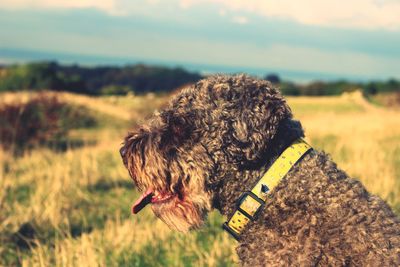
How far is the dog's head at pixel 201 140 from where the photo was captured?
11.8 ft

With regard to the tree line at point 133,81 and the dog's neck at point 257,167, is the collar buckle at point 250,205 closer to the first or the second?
the dog's neck at point 257,167

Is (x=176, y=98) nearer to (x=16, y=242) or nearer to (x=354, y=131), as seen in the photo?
(x=16, y=242)

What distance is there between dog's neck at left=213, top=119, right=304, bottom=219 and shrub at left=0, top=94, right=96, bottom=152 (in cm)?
1234

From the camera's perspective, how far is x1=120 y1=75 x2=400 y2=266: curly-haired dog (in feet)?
10.9

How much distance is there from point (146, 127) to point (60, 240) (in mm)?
3102

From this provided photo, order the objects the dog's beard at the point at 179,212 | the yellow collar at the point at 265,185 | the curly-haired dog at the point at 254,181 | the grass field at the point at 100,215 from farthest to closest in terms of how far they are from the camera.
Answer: the grass field at the point at 100,215 → the dog's beard at the point at 179,212 → the yellow collar at the point at 265,185 → the curly-haired dog at the point at 254,181

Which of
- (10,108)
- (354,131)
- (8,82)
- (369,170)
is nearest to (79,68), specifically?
(8,82)

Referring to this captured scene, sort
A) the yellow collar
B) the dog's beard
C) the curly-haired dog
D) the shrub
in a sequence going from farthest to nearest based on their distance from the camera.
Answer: the shrub
the dog's beard
the yellow collar
the curly-haired dog

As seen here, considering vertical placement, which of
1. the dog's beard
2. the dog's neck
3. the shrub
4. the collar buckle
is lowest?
the shrub

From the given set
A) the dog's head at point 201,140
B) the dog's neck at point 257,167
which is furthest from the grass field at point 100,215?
the dog's neck at point 257,167

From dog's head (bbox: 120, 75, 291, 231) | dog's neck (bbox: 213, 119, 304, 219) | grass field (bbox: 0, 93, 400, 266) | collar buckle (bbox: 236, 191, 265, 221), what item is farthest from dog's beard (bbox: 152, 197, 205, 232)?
grass field (bbox: 0, 93, 400, 266)

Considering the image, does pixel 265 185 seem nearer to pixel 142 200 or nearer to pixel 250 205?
pixel 250 205

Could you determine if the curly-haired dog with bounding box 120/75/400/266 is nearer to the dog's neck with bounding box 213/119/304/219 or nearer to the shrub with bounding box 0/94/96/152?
the dog's neck with bounding box 213/119/304/219

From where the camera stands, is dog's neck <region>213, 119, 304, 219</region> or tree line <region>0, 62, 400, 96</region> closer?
dog's neck <region>213, 119, 304, 219</region>
